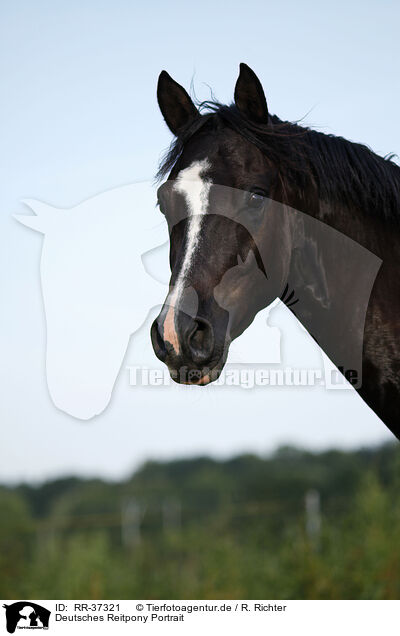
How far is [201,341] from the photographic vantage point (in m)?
2.48

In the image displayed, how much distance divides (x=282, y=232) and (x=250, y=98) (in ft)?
2.34

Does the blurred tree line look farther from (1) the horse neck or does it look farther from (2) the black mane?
(2) the black mane

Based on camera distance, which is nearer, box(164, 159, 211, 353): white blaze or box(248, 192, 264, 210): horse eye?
box(164, 159, 211, 353): white blaze

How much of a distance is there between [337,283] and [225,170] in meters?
0.74

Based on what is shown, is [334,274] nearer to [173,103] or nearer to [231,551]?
[173,103]

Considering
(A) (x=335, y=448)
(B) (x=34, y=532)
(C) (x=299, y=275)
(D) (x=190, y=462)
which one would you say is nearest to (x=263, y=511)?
(B) (x=34, y=532)

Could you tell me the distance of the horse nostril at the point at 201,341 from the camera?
241 cm

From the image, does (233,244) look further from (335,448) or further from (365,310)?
(335,448)

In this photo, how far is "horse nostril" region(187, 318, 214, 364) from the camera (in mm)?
2412

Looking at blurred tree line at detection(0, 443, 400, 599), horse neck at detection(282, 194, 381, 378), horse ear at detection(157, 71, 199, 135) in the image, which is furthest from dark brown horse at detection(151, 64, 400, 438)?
blurred tree line at detection(0, 443, 400, 599)

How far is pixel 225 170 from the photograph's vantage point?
8.95 ft
